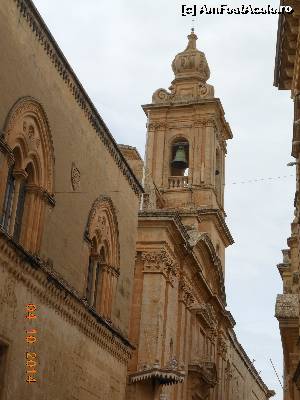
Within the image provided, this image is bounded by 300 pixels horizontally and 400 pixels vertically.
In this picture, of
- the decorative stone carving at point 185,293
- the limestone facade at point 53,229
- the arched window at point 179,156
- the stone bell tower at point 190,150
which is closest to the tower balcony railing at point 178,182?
the stone bell tower at point 190,150

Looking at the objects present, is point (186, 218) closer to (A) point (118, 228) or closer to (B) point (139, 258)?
(B) point (139, 258)

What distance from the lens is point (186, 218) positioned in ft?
111

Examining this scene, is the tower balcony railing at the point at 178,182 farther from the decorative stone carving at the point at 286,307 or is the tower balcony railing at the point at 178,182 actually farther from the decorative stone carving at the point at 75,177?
the decorative stone carving at the point at 75,177

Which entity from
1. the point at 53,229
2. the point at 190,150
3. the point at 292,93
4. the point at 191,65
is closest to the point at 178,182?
the point at 190,150

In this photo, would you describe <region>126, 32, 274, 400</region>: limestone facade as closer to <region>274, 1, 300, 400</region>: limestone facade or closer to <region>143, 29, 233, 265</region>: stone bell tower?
<region>143, 29, 233, 265</region>: stone bell tower

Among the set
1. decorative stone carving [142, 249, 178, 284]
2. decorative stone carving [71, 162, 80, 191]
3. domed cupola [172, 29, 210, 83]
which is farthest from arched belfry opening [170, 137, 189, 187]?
decorative stone carving [71, 162, 80, 191]

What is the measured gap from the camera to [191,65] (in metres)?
40.1

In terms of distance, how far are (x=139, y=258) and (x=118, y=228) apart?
8.17 m

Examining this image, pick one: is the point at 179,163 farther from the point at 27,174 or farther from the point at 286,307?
the point at 27,174

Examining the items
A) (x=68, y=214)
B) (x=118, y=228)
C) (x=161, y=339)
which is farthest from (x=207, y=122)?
(x=68, y=214)

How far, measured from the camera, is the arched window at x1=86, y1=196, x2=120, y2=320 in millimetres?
15977

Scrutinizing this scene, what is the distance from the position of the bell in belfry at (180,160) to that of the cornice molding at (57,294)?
20.1 meters

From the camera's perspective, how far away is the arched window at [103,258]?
1598 centimetres

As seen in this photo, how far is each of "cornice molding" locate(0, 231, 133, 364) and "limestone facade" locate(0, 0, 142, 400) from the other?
0.07 feet
